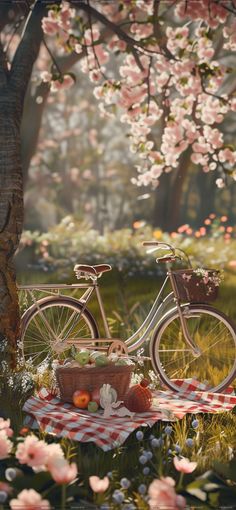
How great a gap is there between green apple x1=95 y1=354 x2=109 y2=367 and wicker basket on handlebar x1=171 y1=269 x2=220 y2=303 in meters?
0.97

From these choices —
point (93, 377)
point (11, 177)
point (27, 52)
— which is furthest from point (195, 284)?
point (27, 52)

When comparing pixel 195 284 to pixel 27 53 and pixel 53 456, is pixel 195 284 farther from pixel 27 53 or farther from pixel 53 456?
pixel 53 456

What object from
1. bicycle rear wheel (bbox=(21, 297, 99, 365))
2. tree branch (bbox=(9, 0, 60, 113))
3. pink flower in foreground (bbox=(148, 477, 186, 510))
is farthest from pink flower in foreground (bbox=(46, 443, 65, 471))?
tree branch (bbox=(9, 0, 60, 113))

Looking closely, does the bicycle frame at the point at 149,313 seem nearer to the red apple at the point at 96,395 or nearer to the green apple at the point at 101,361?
the green apple at the point at 101,361

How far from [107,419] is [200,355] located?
→ 5.78 ft

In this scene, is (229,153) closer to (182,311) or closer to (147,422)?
(182,311)

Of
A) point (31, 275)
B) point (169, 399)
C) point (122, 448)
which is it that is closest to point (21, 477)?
point (122, 448)

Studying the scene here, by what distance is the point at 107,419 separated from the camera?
5.41m

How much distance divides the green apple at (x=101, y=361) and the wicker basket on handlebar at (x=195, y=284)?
970 mm

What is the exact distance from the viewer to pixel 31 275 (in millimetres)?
12203

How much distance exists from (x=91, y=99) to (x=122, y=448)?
85.3 ft

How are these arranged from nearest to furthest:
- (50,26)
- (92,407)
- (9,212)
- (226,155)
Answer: (92,407)
(9,212)
(50,26)
(226,155)

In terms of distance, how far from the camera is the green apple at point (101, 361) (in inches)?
223

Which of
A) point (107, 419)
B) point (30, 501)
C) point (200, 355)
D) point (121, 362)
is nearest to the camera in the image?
point (30, 501)
